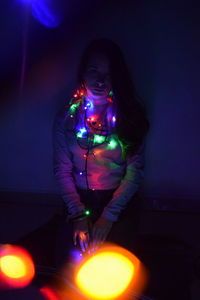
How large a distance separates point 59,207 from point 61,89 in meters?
0.76

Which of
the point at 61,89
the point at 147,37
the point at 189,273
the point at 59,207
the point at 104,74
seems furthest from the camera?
the point at 59,207

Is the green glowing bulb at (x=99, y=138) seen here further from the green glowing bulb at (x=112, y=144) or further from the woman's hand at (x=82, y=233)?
the woman's hand at (x=82, y=233)

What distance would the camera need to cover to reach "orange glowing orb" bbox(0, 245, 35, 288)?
148cm

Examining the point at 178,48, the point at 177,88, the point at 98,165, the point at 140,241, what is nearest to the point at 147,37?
the point at 178,48

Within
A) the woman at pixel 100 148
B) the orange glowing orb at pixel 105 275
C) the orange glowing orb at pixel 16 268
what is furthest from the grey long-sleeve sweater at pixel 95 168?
the orange glowing orb at pixel 16 268

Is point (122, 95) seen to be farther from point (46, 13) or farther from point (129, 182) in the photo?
point (46, 13)

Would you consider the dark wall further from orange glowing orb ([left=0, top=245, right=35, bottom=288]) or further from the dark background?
orange glowing orb ([left=0, top=245, right=35, bottom=288])

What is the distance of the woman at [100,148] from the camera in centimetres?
149

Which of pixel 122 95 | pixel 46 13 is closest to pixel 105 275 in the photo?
pixel 122 95

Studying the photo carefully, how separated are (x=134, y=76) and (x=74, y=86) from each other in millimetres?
344

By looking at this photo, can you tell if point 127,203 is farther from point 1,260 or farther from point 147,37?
point 147,37

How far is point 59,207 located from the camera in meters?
2.12

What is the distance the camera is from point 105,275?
4.49 ft

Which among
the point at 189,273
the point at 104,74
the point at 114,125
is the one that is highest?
the point at 104,74
